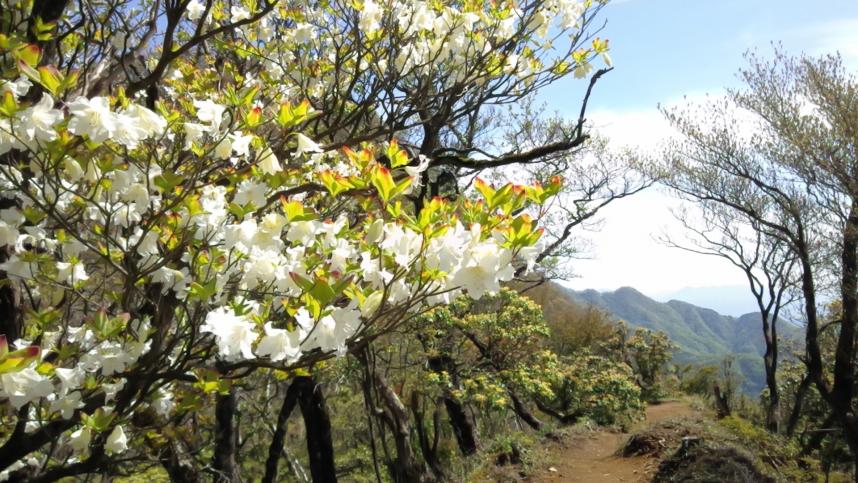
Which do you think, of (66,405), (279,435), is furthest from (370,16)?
(279,435)

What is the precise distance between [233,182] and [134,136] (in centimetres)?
47

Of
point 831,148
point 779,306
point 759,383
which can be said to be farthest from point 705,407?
point 759,383

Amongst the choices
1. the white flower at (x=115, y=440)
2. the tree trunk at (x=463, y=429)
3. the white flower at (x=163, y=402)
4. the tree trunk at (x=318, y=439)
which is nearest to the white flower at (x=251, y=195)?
the white flower at (x=115, y=440)

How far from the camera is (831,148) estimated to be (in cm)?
764

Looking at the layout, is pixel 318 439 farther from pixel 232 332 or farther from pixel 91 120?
pixel 91 120

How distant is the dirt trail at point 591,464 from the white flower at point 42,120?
25.5 feet

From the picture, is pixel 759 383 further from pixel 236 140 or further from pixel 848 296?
pixel 236 140

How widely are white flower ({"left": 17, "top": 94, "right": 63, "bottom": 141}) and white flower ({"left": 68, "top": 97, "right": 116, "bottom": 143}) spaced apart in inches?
2.1

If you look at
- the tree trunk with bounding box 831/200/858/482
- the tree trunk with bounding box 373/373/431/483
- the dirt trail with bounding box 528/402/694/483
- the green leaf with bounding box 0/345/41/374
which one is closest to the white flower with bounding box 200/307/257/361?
the green leaf with bounding box 0/345/41/374

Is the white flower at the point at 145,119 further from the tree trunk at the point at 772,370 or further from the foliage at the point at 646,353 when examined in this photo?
the foliage at the point at 646,353

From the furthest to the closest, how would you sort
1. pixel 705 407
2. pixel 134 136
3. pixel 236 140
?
pixel 705 407 → pixel 236 140 → pixel 134 136

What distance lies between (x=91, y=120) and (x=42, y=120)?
0.12m

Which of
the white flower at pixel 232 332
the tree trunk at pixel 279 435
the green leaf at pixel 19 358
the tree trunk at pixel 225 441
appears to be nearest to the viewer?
the green leaf at pixel 19 358

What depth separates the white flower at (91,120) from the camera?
1.26 m
